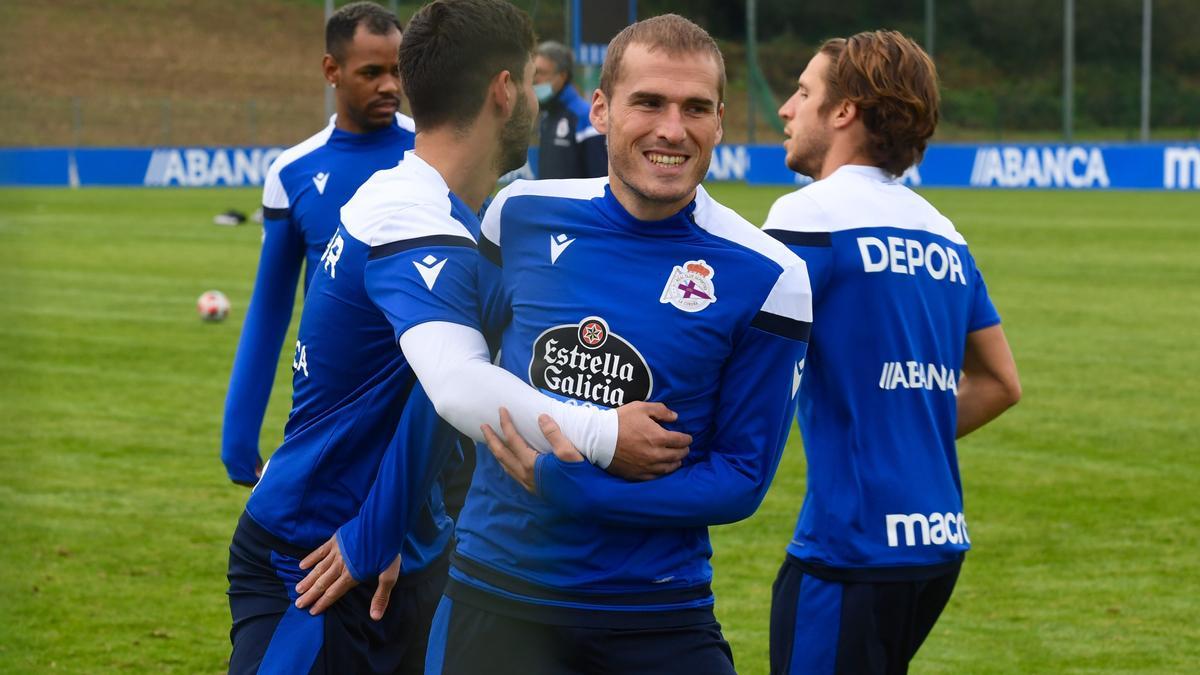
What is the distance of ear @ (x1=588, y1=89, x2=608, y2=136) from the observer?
3.34 metres

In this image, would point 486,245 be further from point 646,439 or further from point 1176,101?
point 1176,101

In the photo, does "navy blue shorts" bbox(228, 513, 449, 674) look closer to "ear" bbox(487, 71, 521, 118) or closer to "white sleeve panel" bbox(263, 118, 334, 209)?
"ear" bbox(487, 71, 521, 118)

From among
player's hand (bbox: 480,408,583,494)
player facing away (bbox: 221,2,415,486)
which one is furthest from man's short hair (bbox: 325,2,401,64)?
player's hand (bbox: 480,408,583,494)

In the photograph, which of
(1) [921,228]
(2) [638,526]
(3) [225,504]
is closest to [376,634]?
(2) [638,526]

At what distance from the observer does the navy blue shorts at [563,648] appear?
312 cm

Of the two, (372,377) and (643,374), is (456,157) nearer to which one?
(372,377)

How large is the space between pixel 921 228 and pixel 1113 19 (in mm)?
58824

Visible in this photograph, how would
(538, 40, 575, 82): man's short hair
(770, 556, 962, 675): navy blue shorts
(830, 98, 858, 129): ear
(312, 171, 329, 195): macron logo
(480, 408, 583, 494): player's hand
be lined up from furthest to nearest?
(538, 40, 575, 82): man's short hair
(312, 171, 329, 195): macron logo
(830, 98, 858, 129): ear
(770, 556, 962, 675): navy blue shorts
(480, 408, 583, 494): player's hand

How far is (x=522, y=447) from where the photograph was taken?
3049mm

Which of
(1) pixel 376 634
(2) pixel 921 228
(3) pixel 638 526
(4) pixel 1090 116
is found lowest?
(4) pixel 1090 116

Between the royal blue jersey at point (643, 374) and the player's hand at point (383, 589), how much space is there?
0.26 meters

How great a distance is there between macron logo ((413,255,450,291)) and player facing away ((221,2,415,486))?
1452 millimetres

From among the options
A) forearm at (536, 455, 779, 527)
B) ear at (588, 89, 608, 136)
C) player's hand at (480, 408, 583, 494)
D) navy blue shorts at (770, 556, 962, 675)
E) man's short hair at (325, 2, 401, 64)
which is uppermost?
man's short hair at (325, 2, 401, 64)

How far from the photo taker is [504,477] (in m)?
3.25
